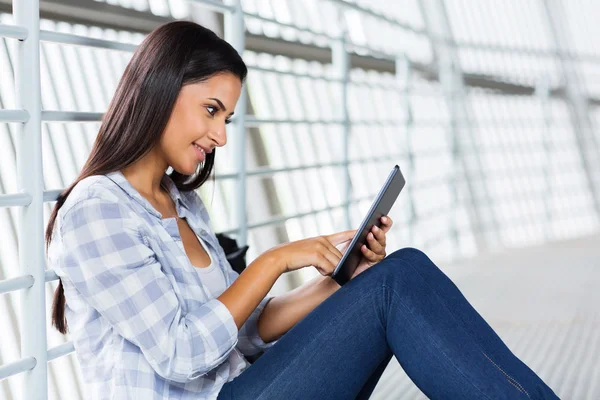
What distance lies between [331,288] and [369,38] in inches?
144

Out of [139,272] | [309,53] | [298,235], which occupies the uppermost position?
[309,53]

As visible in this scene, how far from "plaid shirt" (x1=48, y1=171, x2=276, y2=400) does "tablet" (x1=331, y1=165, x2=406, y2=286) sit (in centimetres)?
23

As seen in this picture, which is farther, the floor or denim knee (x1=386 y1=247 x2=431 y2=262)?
the floor

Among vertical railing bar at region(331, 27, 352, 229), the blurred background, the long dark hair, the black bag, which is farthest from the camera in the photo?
vertical railing bar at region(331, 27, 352, 229)

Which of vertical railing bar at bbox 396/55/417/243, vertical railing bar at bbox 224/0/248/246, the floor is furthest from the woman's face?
vertical railing bar at bbox 396/55/417/243

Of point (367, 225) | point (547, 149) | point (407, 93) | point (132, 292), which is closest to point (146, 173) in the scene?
point (132, 292)

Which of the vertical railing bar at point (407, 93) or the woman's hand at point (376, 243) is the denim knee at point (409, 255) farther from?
the vertical railing bar at point (407, 93)

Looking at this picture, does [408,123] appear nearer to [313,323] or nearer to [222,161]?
[222,161]

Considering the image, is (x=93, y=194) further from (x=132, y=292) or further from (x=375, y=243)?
(x=375, y=243)

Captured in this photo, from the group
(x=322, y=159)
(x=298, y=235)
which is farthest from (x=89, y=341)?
(x=322, y=159)

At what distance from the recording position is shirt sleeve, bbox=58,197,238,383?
1088 millimetres

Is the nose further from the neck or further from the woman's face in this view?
the neck

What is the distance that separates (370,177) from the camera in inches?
189

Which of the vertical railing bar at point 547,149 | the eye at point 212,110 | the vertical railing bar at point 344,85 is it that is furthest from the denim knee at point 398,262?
the vertical railing bar at point 547,149
